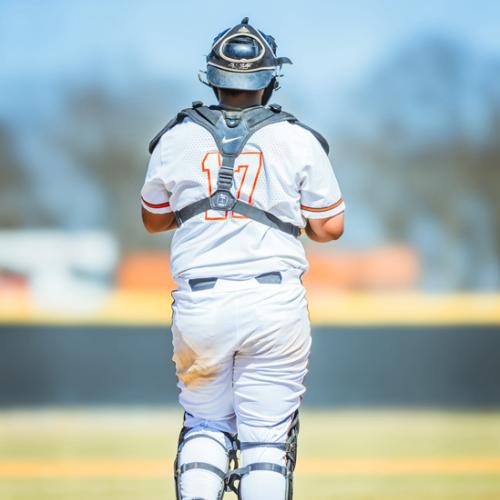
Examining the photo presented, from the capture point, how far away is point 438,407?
18.1 ft

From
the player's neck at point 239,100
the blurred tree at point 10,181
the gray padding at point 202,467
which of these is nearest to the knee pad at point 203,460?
the gray padding at point 202,467

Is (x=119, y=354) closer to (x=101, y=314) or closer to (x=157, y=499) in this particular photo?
(x=101, y=314)

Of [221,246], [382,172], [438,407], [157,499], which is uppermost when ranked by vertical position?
[382,172]

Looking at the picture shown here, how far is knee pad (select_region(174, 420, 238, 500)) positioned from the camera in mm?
2010

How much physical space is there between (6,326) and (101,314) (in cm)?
57

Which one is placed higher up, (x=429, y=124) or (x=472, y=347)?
(x=429, y=124)

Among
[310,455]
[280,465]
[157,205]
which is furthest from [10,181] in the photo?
[280,465]

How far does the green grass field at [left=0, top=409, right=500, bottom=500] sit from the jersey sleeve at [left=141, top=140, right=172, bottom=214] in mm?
1472

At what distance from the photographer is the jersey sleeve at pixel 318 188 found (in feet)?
6.68

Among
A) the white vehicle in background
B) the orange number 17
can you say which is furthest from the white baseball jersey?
the white vehicle in background

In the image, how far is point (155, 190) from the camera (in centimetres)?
210

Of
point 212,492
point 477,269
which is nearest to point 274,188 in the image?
point 212,492

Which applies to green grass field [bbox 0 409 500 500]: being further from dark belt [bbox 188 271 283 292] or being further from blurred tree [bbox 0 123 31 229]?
blurred tree [bbox 0 123 31 229]

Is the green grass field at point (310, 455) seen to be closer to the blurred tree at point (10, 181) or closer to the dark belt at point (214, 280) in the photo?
the dark belt at point (214, 280)
